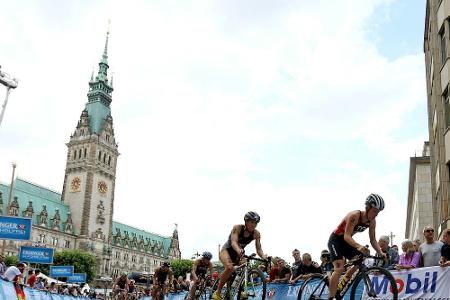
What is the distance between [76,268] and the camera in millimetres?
105688

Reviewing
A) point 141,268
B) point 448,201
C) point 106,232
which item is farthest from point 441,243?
point 141,268

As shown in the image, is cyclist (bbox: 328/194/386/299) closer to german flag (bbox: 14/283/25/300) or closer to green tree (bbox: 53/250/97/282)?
german flag (bbox: 14/283/25/300)

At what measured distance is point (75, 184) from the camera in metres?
139

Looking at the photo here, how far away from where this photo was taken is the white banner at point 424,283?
33.9 ft

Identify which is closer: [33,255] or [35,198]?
[33,255]

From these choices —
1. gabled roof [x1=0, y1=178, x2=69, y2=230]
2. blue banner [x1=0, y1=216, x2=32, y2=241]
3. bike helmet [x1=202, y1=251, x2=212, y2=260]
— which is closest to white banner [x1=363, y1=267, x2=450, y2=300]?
bike helmet [x1=202, y1=251, x2=212, y2=260]

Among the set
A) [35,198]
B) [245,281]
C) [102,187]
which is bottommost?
[245,281]

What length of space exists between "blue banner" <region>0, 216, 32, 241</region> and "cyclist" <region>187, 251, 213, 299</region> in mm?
12823

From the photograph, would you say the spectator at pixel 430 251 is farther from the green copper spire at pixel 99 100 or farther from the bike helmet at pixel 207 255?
the green copper spire at pixel 99 100

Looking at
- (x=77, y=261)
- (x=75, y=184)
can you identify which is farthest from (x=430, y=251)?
(x=75, y=184)

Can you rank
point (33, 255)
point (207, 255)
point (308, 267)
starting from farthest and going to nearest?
point (33, 255)
point (207, 255)
point (308, 267)

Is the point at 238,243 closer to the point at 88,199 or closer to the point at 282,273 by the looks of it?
the point at 282,273

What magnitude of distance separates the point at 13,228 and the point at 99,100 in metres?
133

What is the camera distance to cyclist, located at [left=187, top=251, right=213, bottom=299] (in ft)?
48.2
